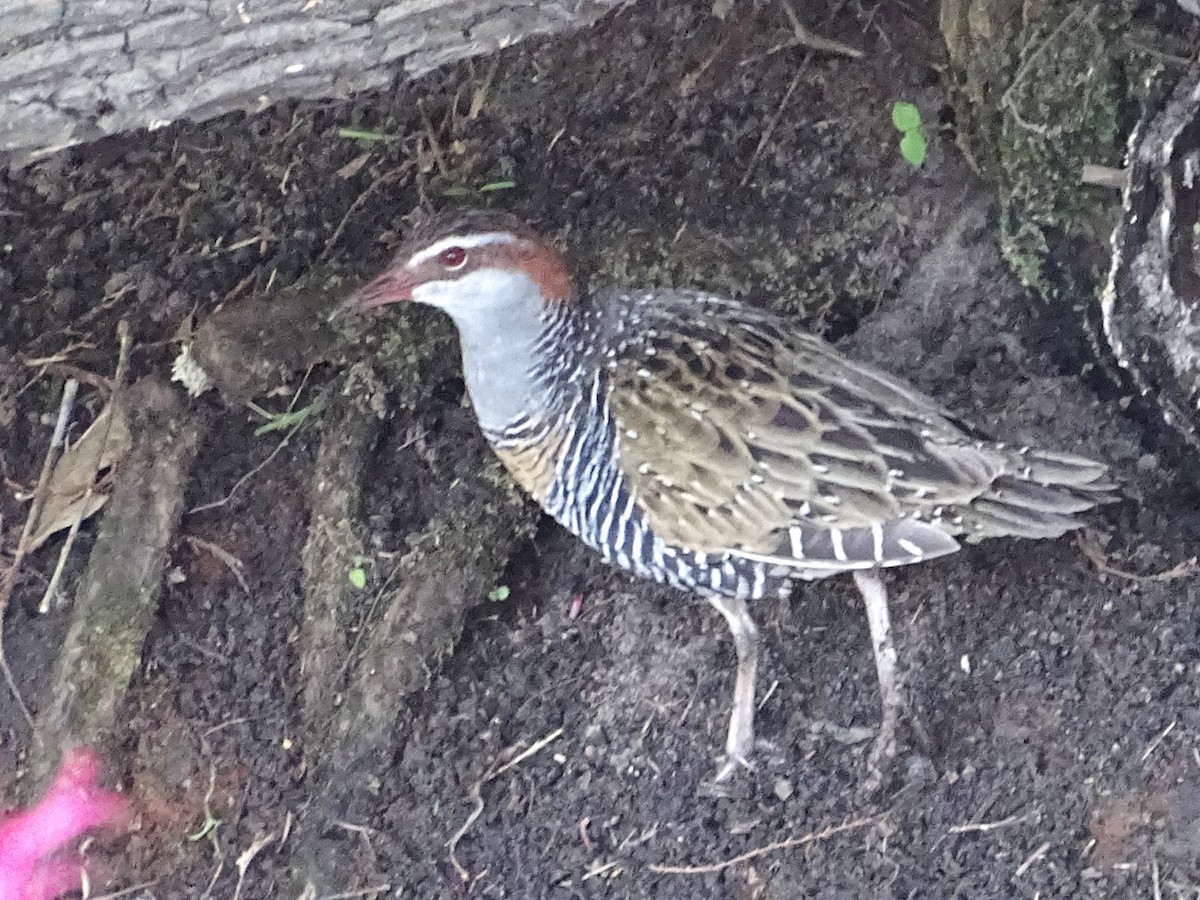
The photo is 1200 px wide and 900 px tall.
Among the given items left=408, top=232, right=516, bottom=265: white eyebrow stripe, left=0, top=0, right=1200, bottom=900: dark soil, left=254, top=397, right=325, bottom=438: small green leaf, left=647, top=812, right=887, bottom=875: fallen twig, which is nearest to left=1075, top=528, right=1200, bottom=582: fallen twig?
left=0, top=0, right=1200, bottom=900: dark soil

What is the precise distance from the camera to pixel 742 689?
86.5 inches

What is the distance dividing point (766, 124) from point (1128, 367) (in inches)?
37.1

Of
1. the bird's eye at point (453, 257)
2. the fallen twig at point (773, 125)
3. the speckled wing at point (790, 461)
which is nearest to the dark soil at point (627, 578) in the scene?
the fallen twig at point (773, 125)

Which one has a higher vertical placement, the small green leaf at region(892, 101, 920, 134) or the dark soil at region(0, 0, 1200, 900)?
the small green leaf at region(892, 101, 920, 134)

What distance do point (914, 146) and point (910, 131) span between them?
35mm

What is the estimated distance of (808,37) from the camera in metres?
2.53

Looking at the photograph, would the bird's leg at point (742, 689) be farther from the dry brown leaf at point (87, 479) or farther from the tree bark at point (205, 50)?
the dry brown leaf at point (87, 479)

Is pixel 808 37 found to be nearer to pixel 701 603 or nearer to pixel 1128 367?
pixel 1128 367

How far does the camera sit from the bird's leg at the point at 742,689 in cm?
217

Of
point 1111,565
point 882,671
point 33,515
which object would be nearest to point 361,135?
point 33,515

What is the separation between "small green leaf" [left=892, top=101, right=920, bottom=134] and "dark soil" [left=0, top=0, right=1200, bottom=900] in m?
0.05

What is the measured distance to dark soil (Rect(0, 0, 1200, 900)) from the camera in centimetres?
210

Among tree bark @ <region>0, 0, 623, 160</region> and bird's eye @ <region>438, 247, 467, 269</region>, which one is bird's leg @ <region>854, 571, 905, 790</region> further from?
tree bark @ <region>0, 0, 623, 160</region>

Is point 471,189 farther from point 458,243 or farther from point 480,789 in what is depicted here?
point 480,789
